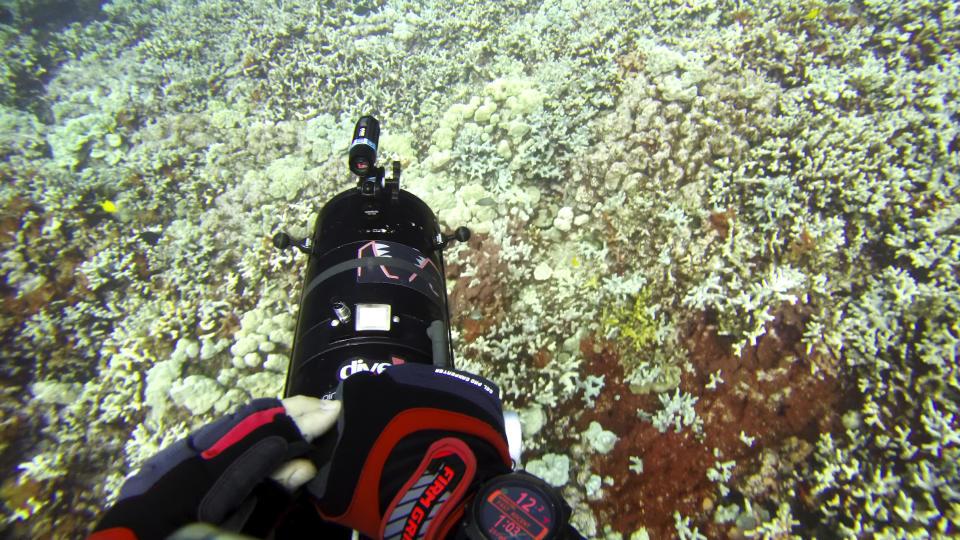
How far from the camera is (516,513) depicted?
50.3 inches

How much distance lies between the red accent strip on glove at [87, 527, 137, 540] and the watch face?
2.82 ft

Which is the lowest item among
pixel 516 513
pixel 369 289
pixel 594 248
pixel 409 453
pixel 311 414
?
pixel 516 513

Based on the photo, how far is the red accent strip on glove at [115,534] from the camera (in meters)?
1.02

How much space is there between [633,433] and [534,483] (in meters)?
2.16

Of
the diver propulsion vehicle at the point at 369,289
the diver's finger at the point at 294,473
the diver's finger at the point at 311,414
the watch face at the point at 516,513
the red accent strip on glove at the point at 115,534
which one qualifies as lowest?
the watch face at the point at 516,513

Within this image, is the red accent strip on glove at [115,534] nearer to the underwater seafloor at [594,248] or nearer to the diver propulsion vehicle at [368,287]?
the diver propulsion vehicle at [368,287]

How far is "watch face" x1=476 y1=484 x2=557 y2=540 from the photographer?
49.2 inches

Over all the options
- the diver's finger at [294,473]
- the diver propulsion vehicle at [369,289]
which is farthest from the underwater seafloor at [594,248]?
the diver's finger at [294,473]

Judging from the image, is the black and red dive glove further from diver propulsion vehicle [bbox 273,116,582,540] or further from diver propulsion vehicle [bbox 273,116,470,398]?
diver propulsion vehicle [bbox 273,116,470,398]

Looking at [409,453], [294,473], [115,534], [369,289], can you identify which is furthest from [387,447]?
[369,289]

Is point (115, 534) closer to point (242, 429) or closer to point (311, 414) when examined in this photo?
point (242, 429)

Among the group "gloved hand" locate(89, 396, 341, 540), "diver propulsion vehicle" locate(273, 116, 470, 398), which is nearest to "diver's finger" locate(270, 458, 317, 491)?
"gloved hand" locate(89, 396, 341, 540)

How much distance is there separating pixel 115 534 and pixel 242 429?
1.56 ft

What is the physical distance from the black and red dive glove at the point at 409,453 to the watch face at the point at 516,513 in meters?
0.13
